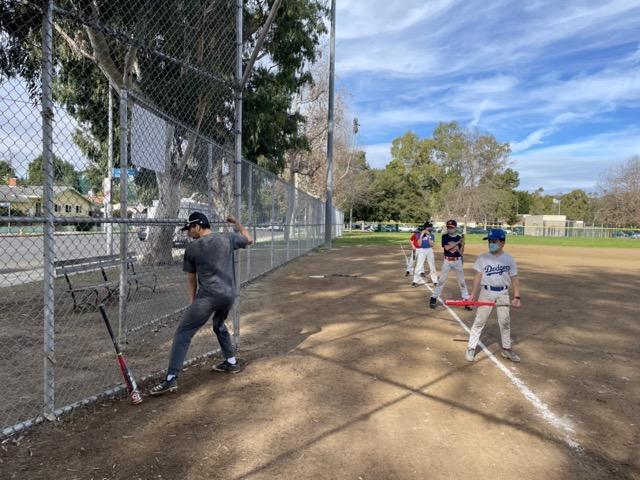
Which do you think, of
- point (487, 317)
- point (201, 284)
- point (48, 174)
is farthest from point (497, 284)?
point (48, 174)

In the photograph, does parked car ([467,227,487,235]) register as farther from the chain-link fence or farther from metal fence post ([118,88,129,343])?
metal fence post ([118,88,129,343])

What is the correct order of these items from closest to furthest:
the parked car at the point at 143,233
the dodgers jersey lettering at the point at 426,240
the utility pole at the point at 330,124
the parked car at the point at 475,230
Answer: the parked car at the point at 143,233 < the dodgers jersey lettering at the point at 426,240 < the utility pole at the point at 330,124 < the parked car at the point at 475,230

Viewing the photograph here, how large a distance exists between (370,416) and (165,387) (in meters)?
1.92

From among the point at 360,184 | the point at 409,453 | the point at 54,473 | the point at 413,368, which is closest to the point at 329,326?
the point at 413,368

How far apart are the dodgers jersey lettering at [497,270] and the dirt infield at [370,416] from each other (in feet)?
3.16

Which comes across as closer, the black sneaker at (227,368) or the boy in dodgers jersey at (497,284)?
the black sneaker at (227,368)

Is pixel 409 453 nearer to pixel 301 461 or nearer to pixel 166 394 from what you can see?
pixel 301 461

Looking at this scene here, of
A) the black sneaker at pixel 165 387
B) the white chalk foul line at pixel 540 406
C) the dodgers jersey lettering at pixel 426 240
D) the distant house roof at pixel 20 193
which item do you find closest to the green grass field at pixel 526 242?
the dodgers jersey lettering at pixel 426 240

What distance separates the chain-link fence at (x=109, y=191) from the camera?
368 centimetres

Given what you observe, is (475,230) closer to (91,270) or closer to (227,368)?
(91,270)

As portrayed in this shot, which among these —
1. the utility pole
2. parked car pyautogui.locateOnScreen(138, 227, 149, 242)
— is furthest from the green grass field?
parked car pyautogui.locateOnScreen(138, 227, 149, 242)

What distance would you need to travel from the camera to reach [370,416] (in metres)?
3.93

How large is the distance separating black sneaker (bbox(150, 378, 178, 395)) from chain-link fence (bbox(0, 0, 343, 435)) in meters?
0.40

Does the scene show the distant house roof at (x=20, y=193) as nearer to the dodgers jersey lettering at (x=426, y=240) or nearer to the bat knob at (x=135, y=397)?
the bat knob at (x=135, y=397)
